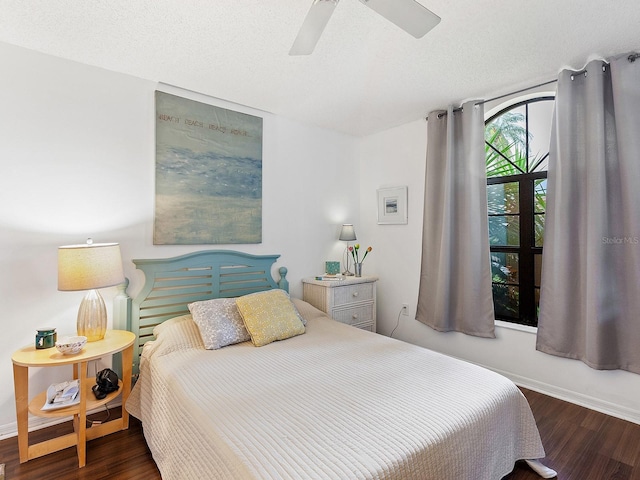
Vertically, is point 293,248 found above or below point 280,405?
above

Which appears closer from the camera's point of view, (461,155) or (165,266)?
(165,266)

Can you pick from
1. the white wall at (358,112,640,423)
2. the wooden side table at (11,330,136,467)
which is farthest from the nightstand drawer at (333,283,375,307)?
the wooden side table at (11,330,136,467)

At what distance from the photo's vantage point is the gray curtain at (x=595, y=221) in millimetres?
2016

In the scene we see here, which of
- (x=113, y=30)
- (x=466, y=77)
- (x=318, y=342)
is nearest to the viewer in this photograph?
(x=113, y=30)

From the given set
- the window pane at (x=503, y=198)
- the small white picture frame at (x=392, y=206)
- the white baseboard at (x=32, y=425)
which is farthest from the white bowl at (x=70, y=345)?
the window pane at (x=503, y=198)

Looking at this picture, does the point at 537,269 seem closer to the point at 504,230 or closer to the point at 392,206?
the point at 504,230

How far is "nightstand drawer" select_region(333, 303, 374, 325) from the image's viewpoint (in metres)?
3.06

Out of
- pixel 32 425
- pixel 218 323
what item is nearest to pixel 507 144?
pixel 218 323

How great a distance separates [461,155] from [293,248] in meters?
1.79

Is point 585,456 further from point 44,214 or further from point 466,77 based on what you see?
point 44,214

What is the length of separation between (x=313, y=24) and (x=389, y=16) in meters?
0.35

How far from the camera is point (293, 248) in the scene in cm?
323

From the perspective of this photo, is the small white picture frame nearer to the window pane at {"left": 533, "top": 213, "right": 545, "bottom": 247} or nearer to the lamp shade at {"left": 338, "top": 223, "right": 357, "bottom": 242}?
the lamp shade at {"left": 338, "top": 223, "right": 357, "bottom": 242}

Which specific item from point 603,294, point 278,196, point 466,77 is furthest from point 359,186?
point 603,294
